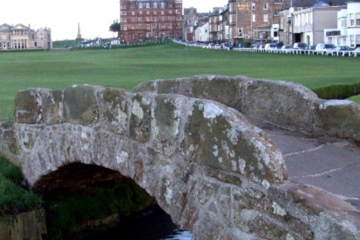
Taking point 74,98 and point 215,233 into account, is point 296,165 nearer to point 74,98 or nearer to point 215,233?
point 215,233

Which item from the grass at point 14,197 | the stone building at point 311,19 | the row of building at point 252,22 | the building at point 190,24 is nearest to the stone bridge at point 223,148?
the grass at point 14,197

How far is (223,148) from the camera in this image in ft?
20.1

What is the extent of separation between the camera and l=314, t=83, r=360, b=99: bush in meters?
22.5

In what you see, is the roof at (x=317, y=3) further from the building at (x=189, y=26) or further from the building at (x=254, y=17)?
the building at (x=189, y=26)

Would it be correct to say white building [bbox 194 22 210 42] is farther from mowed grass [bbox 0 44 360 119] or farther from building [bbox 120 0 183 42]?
mowed grass [bbox 0 44 360 119]

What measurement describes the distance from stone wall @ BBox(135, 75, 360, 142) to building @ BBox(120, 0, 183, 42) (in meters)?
175

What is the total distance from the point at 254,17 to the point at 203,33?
46.9 m

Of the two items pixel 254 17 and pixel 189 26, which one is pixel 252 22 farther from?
pixel 189 26

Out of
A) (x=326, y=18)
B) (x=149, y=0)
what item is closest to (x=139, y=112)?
(x=326, y=18)

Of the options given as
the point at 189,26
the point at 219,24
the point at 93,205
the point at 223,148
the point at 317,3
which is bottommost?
the point at 93,205

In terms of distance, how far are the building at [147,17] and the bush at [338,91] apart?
160458 millimetres

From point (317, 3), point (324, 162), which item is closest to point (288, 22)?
point (317, 3)

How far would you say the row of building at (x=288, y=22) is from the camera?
86.5m

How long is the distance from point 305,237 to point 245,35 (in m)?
125
